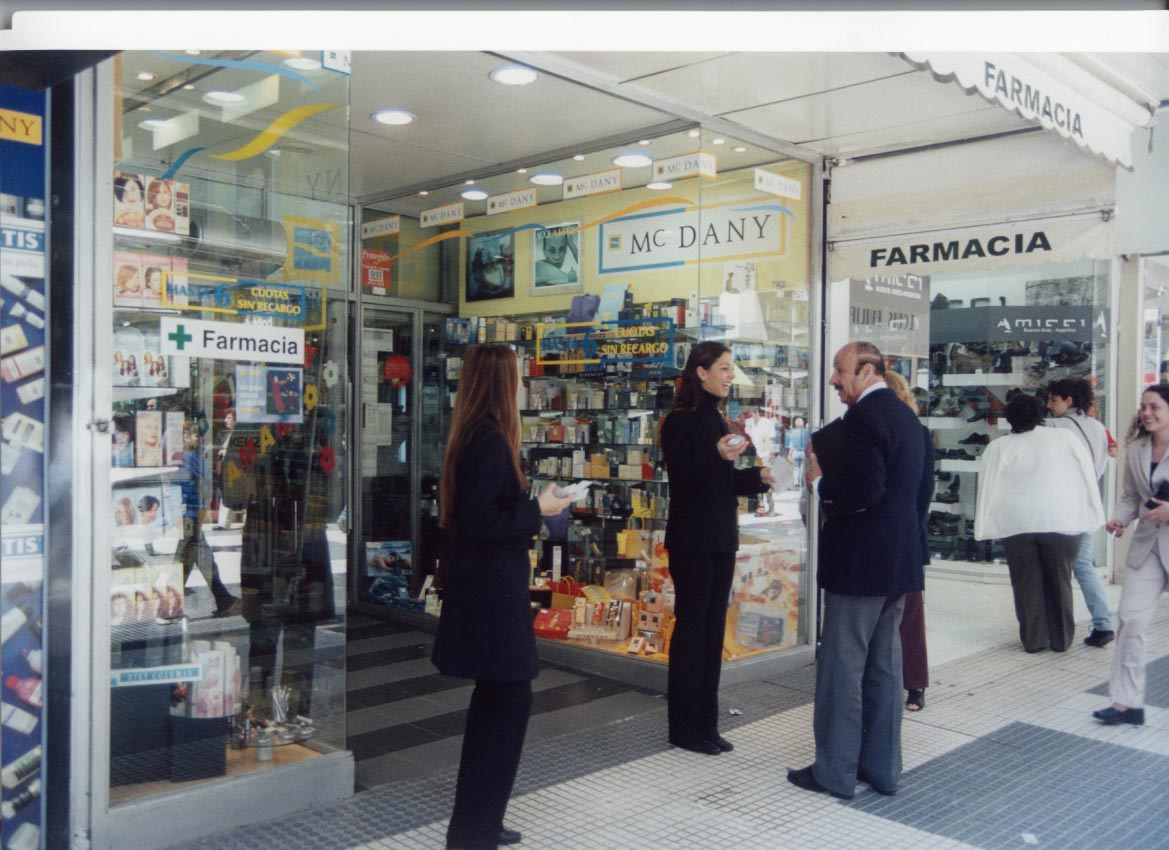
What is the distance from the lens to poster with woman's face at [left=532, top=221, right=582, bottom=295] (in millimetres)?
6586

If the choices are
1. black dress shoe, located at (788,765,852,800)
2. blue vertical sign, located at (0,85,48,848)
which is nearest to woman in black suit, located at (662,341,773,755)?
black dress shoe, located at (788,765,852,800)

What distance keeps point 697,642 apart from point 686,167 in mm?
2775

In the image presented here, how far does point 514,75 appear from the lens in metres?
4.91

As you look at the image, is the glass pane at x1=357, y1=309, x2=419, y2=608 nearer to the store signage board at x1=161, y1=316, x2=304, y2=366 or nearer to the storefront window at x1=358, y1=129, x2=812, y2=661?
the storefront window at x1=358, y1=129, x2=812, y2=661

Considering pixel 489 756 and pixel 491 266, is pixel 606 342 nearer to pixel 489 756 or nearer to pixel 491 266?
pixel 491 266

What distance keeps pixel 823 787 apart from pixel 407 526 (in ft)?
14.8

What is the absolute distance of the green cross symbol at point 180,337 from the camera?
3.43 metres

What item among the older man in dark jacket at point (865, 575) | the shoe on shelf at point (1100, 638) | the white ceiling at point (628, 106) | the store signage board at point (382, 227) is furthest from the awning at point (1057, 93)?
the store signage board at point (382, 227)

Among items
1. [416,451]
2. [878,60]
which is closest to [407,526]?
[416,451]

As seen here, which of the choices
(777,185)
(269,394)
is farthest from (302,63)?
(777,185)

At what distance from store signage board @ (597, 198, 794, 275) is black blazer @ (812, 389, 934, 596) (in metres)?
2.14

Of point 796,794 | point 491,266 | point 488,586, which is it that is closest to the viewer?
point 488,586

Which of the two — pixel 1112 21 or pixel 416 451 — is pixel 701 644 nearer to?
pixel 1112 21

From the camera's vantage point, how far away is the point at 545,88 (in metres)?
5.10
